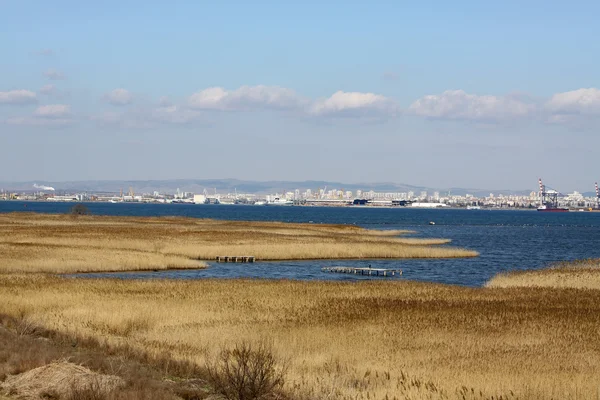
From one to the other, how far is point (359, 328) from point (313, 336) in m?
2.46

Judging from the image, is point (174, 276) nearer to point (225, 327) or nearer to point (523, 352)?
point (225, 327)

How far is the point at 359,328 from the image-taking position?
88.3 ft

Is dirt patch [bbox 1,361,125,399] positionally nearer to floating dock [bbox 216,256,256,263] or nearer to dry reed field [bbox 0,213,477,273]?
dry reed field [bbox 0,213,477,273]

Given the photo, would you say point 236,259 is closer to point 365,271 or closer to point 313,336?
point 365,271

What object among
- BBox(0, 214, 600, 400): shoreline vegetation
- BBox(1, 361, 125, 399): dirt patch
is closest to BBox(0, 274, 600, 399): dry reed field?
BBox(0, 214, 600, 400): shoreline vegetation

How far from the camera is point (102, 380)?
49.6ft

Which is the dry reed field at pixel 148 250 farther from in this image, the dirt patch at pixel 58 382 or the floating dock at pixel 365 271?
the dirt patch at pixel 58 382

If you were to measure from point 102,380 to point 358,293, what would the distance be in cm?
2424

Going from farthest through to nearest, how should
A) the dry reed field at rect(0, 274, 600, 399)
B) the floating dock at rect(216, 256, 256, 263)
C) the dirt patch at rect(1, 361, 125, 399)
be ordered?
the floating dock at rect(216, 256, 256, 263), the dry reed field at rect(0, 274, 600, 399), the dirt patch at rect(1, 361, 125, 399)

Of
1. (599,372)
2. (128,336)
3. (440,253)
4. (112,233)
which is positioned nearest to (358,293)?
(128,336)

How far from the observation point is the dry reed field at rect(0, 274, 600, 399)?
18533 millimetres

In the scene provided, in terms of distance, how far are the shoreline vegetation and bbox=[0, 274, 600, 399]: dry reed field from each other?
2.3 inches

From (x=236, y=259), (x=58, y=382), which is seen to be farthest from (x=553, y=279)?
(x=58, y=382)

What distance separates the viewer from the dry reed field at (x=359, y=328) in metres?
18.5
